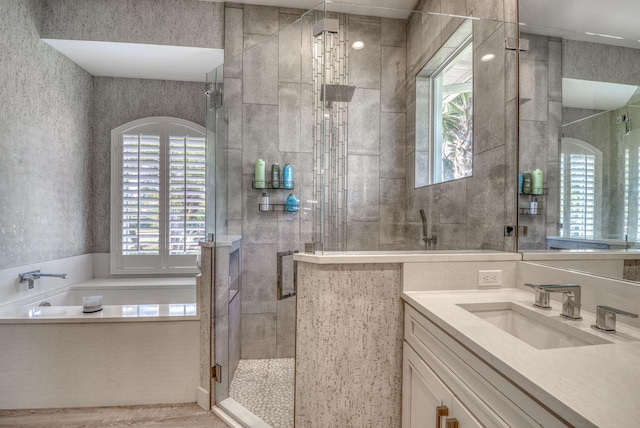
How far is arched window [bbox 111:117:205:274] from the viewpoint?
3.18 meters

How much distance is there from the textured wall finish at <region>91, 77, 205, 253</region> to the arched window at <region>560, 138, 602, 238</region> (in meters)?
3.39

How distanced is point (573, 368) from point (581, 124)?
0.96 m

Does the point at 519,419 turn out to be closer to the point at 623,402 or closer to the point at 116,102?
the point at 623,402

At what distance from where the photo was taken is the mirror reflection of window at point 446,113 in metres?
1.78

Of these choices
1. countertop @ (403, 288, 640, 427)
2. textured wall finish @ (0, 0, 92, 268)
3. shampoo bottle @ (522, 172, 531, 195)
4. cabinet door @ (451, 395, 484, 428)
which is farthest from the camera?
textured wall finish @ (0, 0, 92, 268)

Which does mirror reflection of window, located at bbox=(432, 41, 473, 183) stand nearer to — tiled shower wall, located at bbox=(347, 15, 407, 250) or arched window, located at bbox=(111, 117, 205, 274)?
tiled shower wall, located at bbox=(347, 15, 407, 250)

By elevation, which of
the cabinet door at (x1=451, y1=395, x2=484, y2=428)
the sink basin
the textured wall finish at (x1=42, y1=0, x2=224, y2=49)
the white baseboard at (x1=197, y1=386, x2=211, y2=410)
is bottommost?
the white baseboard at (x1=197, y1=386, x2=211, y2=410)

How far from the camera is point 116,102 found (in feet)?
10.5

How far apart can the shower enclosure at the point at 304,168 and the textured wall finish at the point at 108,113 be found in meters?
1.53

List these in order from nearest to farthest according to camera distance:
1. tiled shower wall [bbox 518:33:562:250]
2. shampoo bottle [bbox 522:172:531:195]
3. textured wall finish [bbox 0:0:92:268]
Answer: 1. tiled shower wall [bbox 518:33:562:250]
2. shampoo bottle [bbox 522:172:531:195]
3. textured wall finish [bbox 0:0:92:268]

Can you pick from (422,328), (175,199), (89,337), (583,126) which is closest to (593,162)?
(583,126)

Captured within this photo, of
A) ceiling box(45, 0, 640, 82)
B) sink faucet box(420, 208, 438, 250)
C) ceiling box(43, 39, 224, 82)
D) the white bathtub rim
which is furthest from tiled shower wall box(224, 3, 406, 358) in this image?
ceiling box(43, 39, 224, 82)

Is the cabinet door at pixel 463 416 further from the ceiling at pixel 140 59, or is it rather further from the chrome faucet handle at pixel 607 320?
the ceiling at pixel 140 59

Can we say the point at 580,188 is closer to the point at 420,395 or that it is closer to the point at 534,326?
the point at 534,326
